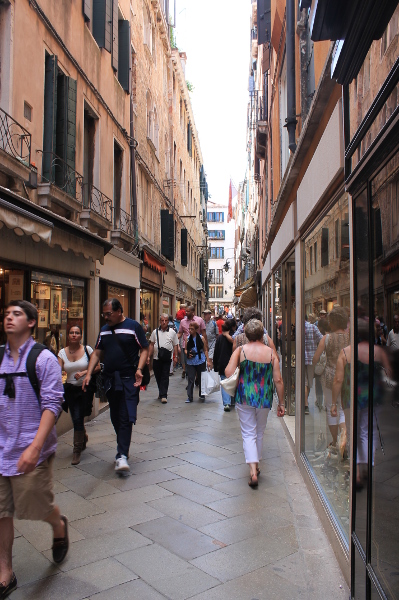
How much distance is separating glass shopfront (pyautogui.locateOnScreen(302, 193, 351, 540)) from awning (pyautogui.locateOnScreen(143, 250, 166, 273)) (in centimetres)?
966

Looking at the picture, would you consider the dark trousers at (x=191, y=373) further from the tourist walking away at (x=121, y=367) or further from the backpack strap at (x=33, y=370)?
the backpack strap at (x=33, y=370)

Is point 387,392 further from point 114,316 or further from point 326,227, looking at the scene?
point 114,316

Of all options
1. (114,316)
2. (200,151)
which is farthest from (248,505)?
(200,151)

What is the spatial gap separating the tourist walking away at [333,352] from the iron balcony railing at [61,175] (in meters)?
4.62

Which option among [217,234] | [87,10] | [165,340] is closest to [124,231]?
[165,340]

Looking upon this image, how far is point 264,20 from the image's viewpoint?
46.3ft

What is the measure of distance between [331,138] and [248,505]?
3.05m

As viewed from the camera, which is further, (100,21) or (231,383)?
(100,21)

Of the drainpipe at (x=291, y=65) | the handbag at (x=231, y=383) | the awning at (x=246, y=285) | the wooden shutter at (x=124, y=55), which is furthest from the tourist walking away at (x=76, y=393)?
the awning at (x=246, y=285)

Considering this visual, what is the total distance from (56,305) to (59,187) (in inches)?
70.4

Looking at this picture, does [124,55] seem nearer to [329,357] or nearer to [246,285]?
[329,357]

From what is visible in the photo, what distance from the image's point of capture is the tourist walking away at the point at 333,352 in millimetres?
3631

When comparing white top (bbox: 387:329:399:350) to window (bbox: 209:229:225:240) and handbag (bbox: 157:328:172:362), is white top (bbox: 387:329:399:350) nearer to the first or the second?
handbag (bbox: 157:328:172:362)

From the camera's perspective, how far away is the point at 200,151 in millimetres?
37750
